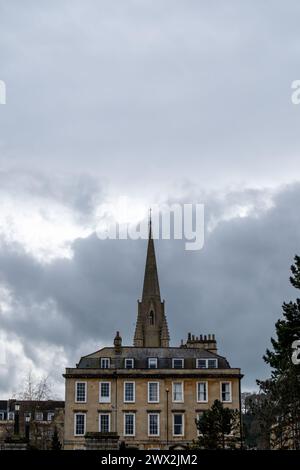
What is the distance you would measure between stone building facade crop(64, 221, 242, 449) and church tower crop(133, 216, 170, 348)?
6157cm

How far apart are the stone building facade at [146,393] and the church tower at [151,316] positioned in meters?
61.6

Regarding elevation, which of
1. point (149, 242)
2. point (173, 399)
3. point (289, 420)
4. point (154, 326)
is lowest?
point (289, 420)

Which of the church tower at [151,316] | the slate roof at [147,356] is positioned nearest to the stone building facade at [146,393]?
the slate roof at [147,356]

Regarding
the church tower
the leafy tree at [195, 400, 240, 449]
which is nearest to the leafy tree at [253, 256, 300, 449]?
the leafy tree at [195, 400, 240, 449]

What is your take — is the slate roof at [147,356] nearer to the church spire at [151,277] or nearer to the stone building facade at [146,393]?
the stone building facade at [146,393]

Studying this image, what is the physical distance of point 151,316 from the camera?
15875cm

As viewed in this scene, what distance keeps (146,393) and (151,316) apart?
67717 mm

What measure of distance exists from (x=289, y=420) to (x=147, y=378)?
41.7 m

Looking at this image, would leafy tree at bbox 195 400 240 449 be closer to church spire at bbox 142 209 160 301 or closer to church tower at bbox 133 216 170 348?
church tower at bbox 133 216 170 348

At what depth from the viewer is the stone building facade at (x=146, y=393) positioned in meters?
89.6

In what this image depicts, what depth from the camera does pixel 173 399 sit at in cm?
9081

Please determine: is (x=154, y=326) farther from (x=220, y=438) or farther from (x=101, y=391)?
(x=220, y=438)

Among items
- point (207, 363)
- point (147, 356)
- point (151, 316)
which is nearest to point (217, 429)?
point (207, 363)
